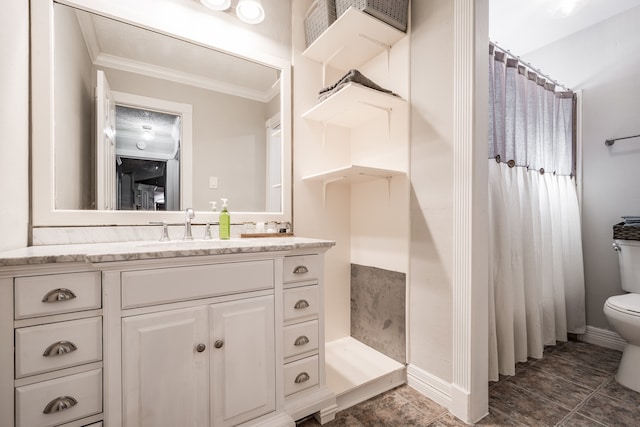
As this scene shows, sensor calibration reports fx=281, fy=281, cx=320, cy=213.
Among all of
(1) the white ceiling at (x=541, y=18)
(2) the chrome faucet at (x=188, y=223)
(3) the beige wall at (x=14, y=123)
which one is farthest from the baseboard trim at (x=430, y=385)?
(1) the white ceiling at (x=541, y=18)

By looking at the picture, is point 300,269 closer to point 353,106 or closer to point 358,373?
point 358,373

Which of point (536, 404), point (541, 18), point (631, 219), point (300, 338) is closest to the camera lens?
point (300, 338)

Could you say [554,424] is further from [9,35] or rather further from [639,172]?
[9,35]

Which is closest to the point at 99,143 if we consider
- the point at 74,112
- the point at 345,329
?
the point at 74,112

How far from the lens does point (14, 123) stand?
3.56ft

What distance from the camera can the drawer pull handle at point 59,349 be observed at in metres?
0.85

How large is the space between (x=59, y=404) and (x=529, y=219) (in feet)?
8.10

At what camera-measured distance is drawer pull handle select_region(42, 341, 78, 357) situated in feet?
2.78

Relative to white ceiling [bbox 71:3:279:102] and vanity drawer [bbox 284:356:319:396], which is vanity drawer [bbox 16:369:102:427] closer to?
vanity drawer [bbox 284:356:319:396]

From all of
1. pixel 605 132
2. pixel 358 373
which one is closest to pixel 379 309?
pixel 358 373

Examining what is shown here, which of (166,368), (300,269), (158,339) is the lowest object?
(166,368)

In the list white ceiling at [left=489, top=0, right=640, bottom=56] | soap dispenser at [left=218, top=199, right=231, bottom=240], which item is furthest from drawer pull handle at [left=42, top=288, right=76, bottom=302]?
white ceiling at [left=489, top=0, right=640, bottom=56]

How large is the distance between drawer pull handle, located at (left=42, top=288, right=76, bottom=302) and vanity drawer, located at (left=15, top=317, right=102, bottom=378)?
0.08 metres

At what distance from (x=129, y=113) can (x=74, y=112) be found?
22 cm
